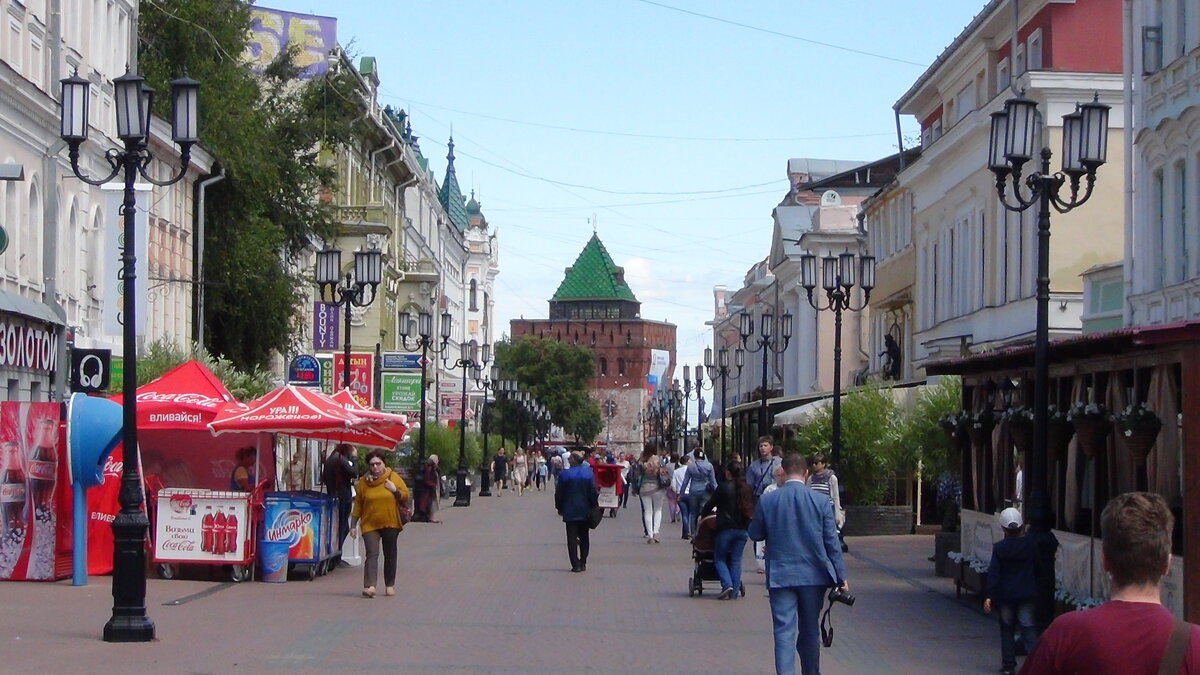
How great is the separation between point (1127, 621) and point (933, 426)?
22668 mm

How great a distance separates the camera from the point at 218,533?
21156mm

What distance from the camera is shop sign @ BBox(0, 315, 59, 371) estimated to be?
27234mm

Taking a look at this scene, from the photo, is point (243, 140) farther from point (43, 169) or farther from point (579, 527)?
point (579, 527)

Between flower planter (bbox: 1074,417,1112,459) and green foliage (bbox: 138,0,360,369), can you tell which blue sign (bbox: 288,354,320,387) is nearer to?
green foliage (bbox: 138,0,360,369)

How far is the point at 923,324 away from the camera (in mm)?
47812

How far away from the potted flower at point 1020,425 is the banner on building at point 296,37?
41.2m

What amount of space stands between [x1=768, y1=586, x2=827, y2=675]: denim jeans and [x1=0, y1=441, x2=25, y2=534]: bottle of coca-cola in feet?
36.9

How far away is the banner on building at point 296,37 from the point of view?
2228 inches

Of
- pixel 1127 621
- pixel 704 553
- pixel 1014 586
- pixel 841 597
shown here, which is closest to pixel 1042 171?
pixel 1014 586

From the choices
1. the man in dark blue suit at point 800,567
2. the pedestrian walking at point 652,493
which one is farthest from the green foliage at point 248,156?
the man in dark blue suit at point 800,567

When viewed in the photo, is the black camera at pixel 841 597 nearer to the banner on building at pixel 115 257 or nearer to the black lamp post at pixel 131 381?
the black lamp post at pixel 131 381

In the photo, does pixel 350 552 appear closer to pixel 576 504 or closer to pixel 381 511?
pixel 576 504

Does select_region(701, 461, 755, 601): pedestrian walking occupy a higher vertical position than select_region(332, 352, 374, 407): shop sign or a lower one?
lower

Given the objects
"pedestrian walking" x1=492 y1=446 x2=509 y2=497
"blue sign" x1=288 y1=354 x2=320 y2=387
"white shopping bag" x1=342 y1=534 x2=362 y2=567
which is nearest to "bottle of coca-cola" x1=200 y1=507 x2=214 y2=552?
"white shopping bag" x1=342 y1=534 x2=362 y2=567
